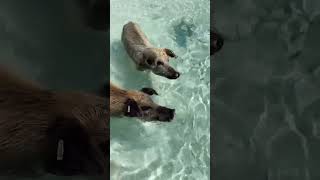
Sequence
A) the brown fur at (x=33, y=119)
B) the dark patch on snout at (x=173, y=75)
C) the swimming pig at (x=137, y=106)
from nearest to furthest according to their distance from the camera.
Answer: the brown fur at (x=33, y=119) → the swimming pig at (x=137, y=106) → the dark patch on snout at (x=173, y=75)

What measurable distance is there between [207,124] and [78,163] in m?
0.61

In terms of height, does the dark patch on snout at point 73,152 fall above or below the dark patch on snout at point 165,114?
below

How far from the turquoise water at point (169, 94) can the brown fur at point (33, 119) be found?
0.48 feet

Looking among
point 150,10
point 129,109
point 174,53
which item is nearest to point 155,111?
point 129,109

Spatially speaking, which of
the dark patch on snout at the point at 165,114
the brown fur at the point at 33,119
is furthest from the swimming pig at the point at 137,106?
the brown fur at the point at 33,119

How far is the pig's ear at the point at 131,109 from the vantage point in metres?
2.37

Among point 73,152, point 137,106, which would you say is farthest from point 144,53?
point 73,152

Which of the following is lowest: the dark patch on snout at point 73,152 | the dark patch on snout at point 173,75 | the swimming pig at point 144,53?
the dark patch on snout at point 73,152

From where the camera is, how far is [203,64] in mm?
2545

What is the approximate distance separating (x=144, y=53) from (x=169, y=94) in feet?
0.68

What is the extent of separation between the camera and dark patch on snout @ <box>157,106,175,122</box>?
243 centimetres

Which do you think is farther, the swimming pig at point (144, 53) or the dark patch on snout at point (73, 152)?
the swimming pig at point (144, 53)

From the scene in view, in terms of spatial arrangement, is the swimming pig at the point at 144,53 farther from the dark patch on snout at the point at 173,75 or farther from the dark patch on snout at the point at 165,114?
the dark patch on snout at the point at 165,114

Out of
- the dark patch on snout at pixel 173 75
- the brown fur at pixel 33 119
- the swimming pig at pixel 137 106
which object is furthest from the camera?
the dark patch on snout at pixel 173 75
